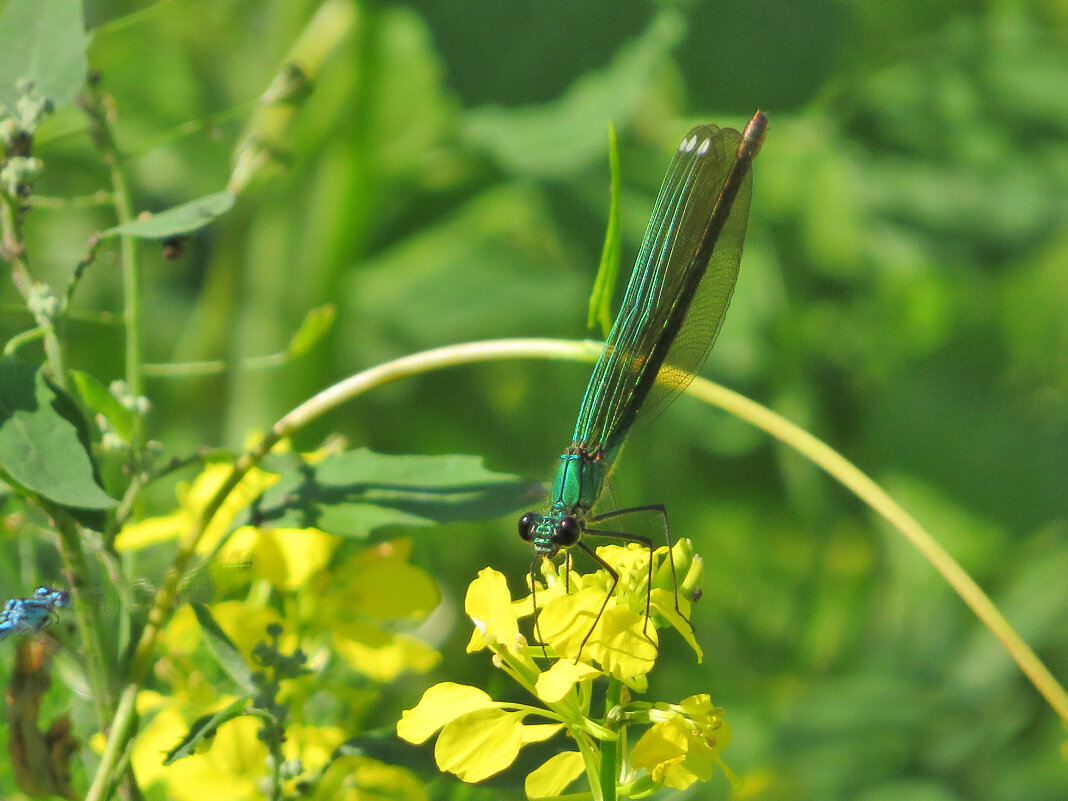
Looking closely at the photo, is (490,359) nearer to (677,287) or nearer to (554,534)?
(554,534)

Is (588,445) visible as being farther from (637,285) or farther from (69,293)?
(69,293)

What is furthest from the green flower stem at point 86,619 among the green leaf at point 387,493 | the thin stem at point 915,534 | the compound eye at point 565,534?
the thin stem at point 915,534

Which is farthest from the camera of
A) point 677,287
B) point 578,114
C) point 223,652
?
point 578,114

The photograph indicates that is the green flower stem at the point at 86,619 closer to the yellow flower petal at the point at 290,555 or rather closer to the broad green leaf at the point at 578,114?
the yellow flower petal at the point at 290,555

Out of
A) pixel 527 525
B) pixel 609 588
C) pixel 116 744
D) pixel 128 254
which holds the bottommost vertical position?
pixel 116 744

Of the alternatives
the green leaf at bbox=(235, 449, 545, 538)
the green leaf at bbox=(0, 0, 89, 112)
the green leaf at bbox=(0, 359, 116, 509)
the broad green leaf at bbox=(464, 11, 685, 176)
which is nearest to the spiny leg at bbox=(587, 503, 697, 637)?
the green leaf at bbox=(235, 449, 545, 538)

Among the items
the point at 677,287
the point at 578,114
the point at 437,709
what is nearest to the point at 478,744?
the point at 437,709

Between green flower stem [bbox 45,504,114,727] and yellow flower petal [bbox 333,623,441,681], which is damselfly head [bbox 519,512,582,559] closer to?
yellow flower petal [bbox 333,623,441,681]
